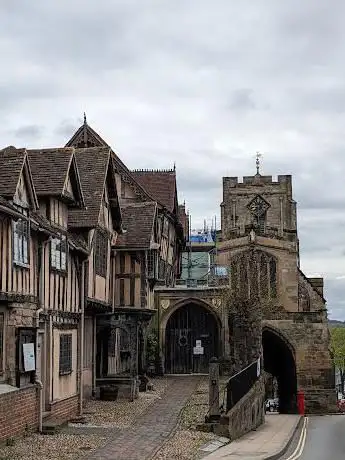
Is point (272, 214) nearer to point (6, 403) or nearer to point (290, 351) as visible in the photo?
point (290, 351)

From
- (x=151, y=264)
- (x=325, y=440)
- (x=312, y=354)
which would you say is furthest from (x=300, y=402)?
(x=325, y=440)

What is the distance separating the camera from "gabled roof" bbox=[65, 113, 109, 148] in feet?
118

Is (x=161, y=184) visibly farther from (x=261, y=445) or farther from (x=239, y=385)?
(x=261, y=445)

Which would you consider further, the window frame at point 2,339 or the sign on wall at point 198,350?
the sign on wall at point 198,350

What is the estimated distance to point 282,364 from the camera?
151ft

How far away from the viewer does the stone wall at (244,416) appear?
737 inches

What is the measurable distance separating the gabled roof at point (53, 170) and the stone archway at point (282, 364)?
73.9 ft

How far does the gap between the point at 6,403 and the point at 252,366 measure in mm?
14073

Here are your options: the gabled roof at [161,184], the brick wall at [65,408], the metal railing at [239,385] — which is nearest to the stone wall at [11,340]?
the brick wall at [65,408]

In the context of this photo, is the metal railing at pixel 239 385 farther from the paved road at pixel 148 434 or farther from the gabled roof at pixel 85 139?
the gabled roof at pixel 85 139

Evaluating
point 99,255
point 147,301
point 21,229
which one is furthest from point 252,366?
point 21,229

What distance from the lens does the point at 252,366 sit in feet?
90.1

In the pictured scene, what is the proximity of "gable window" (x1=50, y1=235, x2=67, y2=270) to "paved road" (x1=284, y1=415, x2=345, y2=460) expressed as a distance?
7.46 metres

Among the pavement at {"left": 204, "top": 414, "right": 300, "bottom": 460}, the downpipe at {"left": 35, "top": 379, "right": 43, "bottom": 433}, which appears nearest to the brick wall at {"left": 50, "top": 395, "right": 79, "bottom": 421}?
the downpipe at {"left": 35, "top": 379, "right": 43, "bottom": 433}
